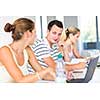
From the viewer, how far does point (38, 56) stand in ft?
6.40

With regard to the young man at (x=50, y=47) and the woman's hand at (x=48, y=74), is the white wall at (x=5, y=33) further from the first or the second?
the woman's hand at (x=48, y=74)

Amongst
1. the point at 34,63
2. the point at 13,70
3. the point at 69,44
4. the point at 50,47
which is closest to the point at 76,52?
the point at 69,44

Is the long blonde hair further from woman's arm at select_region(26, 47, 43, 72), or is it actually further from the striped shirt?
woman's arm at select_region(26, 47, 43, 72)

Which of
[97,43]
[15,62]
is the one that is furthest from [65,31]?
[15,62]

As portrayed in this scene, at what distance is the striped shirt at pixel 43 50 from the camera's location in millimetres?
1948

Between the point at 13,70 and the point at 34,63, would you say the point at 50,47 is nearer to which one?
the point at 34,63

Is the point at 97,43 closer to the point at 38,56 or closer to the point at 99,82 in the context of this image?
the point at 99,82

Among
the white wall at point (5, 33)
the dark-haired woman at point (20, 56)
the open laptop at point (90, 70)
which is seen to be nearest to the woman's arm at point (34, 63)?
the dark-haired woman at point (20, 56)

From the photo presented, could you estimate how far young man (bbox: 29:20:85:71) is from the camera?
76.1 inches

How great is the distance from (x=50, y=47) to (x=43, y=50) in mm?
54

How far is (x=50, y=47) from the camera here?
6.43ft

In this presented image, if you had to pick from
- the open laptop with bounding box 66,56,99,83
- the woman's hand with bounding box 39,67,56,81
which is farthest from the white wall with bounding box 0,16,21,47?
the open laptop with bounding box 66,56,99,83

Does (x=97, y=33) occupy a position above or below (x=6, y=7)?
below

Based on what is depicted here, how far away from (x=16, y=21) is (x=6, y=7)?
0.12 metres
